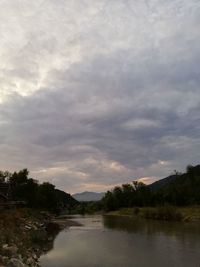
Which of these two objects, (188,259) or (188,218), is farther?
(188,218)

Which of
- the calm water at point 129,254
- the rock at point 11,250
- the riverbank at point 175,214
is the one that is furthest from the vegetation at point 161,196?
the rock at point 11,250

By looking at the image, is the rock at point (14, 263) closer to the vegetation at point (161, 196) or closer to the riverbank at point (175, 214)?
the riverbank at point (175, 214)

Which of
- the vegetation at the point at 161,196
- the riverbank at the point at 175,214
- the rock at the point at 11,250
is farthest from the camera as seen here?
the vegetation at the point at 161,196

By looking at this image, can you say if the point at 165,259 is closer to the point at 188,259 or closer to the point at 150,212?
the point at 188,259

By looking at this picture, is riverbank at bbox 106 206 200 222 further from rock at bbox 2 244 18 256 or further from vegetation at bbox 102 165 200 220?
rock at bbox 2 244 18 256

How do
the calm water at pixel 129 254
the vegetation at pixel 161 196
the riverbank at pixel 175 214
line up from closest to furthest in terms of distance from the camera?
1. the calm water at pixel 129 254
2. the riverbank at pixel 175 214
3. the vegetation at pixel 161 196

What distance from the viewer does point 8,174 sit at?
145625 millimetres

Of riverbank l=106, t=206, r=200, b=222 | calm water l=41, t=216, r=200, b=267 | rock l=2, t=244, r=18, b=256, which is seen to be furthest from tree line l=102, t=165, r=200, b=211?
rock l=2, t=244, r=18, b=256

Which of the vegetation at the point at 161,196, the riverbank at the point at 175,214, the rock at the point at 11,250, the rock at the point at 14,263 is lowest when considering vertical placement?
the rock at the point at 14,263

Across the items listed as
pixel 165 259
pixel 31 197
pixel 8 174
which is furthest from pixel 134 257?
pixel 8 174

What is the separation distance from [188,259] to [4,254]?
54.9 feet

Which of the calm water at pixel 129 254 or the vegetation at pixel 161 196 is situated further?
the vegetation at pixel 161 196

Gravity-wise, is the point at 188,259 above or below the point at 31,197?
below

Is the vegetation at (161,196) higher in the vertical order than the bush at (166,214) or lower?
higher
